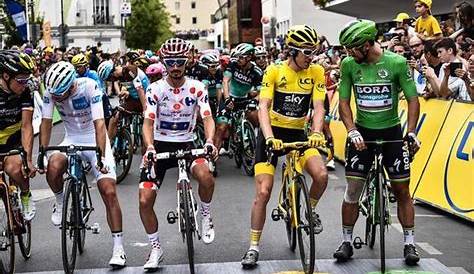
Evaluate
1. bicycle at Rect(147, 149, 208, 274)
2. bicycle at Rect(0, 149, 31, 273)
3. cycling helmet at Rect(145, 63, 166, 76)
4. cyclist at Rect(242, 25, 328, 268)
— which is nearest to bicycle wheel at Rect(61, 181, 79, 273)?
bicycle at Rect(0, 149, 31, 273)

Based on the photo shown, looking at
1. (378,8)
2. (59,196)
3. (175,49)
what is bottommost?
(59,196)

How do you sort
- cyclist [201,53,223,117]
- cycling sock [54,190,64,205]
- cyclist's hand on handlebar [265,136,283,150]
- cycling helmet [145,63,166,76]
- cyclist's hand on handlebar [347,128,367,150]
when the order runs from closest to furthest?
1. cyclist's hand on handlebar [265,136,283,150]
2. cyclist's hand on handlebar [347,128,367,150]
3. cycling sock [54,190,64,205]
4. cycling helmet [145,63,166,76]
5. cyclist [201,53,223,117]

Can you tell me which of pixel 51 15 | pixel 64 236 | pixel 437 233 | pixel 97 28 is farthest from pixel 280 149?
pixel 97 28

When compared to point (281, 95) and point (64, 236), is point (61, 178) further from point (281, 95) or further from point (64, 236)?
point (281, 95)

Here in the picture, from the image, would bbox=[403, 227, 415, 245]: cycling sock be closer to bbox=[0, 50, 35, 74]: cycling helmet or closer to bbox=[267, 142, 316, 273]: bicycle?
bbox=[267, 142, 316, 273]: bicycle

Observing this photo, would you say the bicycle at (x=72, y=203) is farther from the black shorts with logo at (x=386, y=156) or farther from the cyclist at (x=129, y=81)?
the cyclist at (x=129, y=81)

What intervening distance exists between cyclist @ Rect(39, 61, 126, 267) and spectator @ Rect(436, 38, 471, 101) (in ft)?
15.9

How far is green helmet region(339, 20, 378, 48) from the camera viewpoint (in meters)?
7.21

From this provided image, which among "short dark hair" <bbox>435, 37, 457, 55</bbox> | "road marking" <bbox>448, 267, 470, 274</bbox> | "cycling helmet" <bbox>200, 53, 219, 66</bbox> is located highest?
"short dark hair" <bbox>435, 37, 457, 55</bbox>

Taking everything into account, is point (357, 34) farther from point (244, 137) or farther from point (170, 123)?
point (244, 137)

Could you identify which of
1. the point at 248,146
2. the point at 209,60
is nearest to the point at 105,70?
the point at 209,60

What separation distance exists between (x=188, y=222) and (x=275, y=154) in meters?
Result: 1.06

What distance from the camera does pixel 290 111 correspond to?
25.3 feet

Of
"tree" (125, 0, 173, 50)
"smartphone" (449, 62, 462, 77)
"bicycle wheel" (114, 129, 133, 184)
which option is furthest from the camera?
"tree" (125, 0, 173, 50)
